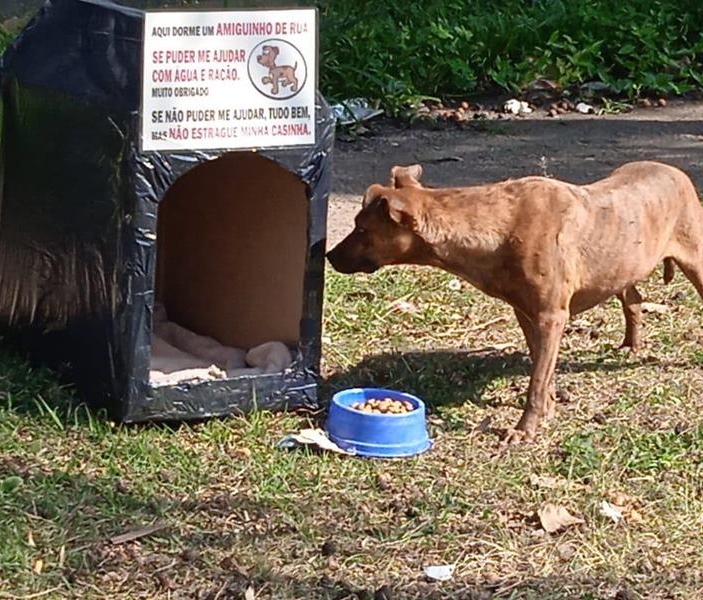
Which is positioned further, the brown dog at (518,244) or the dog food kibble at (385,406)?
the brown dog at (518,244)

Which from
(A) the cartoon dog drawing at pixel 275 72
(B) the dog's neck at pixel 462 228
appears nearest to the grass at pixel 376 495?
(B) the dog's neck at pixel 462 228

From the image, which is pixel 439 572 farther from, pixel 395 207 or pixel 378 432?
pixel 395 207

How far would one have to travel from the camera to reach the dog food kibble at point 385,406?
582cm

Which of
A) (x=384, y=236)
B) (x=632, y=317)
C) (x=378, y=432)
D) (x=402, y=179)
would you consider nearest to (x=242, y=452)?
(x=378, y=432)

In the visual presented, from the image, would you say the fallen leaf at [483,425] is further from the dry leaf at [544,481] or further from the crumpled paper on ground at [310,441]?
the crumpled paper on ground at [310,441]

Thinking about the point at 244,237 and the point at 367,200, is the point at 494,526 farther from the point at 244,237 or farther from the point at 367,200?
the point at 244,237

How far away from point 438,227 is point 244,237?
3.63 ft

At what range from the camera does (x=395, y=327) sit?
23.8 ft

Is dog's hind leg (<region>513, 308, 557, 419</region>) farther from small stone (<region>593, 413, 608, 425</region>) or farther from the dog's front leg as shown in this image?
small stone (<region>593, 413, 608, 425</region>)

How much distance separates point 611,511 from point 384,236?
1.44 meters

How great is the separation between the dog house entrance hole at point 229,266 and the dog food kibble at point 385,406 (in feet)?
1.59

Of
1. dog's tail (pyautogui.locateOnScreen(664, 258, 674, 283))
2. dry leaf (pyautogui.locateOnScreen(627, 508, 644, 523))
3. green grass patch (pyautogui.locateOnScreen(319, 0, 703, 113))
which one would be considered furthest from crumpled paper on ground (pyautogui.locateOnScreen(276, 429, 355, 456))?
green grass patch (pyautogui.locateOnScreen(319, 0, 703, 113))

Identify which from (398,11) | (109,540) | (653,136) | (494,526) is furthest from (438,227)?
(398,11)

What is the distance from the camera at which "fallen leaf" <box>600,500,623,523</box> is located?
5238 mm
